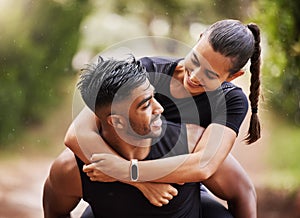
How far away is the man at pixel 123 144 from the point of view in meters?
0.68

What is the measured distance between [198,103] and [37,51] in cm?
27

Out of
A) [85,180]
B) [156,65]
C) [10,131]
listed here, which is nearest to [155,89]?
[156,65]

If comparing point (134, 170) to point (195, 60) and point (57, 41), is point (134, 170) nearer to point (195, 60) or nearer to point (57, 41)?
point (195, 60)

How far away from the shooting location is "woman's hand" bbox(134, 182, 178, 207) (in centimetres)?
74

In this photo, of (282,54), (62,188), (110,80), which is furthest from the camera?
(282,54)

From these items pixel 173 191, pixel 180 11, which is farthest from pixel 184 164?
pixel 180 11

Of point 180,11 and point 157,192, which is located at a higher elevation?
point 180,11

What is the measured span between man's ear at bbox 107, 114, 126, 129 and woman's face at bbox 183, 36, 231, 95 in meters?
0.10

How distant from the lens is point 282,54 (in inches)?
37.9

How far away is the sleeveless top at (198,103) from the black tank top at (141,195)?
0.07ft

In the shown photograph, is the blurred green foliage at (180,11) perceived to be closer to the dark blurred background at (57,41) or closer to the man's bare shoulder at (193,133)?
the dark blurred background at (57,41)

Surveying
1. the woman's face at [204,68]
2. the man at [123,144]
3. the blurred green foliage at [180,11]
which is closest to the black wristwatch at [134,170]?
the man at [123,144]

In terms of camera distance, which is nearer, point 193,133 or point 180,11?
point 193,133

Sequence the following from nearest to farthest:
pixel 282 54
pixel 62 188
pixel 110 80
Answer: pixel 110 80, pixel 62 188, pixel 282 54
